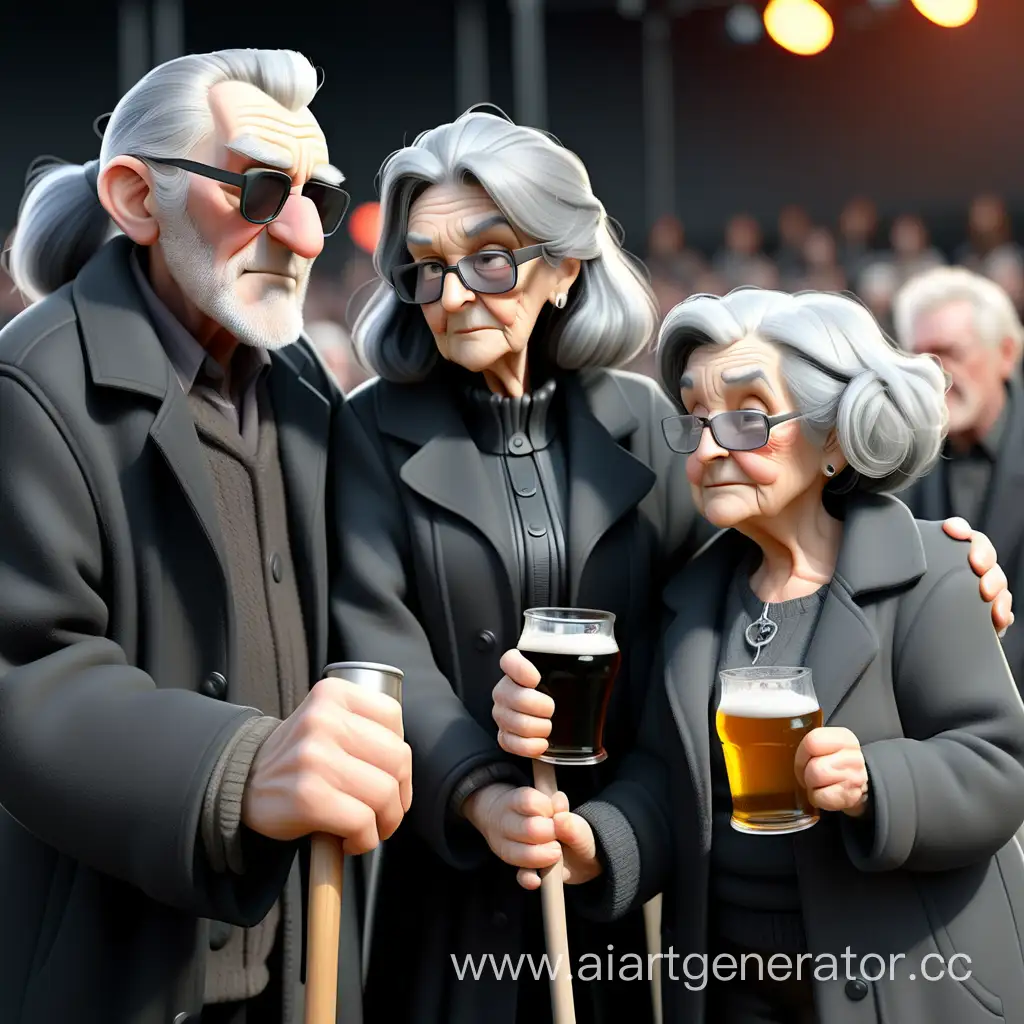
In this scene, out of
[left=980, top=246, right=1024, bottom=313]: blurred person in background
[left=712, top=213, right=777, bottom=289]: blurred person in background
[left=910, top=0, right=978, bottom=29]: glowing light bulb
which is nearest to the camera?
[left=910, top=0, right=978, bottom=29]: glowing light bulb

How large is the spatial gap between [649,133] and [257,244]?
Answer: 13.5 metres

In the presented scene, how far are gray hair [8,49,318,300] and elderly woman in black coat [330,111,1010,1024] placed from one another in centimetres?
28

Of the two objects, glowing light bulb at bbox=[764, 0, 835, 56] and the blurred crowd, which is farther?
the blurred crowd

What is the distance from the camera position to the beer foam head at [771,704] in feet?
6.56

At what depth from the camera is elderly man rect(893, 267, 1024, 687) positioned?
13.6ft

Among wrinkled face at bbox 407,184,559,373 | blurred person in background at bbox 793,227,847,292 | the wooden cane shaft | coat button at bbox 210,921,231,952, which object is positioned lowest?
blurred person in background at bbox 793,227,847,292

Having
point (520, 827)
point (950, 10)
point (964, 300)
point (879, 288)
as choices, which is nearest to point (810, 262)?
point (879, 288)

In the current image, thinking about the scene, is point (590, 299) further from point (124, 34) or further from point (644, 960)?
point (124, 34)

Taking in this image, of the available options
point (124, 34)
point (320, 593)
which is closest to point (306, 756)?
point (320, 593)

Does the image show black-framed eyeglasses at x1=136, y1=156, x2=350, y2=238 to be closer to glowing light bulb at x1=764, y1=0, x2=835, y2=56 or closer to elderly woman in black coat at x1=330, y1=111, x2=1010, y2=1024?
elderly woman in black coat at x1=330, y1=111, x2=1010, y2=1024

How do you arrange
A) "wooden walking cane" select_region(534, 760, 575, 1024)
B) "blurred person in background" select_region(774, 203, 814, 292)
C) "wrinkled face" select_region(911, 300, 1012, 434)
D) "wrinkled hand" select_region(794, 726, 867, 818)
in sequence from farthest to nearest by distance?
"blurred person in background" select_region(774, 203, 814, 292), "wrinkled face" select_region(911, 300, 1012, 434), "wooden walking cane" select_region(534, 760, 575, 1024), "wrinkled hand" select_region(794, 726, 867, 818)

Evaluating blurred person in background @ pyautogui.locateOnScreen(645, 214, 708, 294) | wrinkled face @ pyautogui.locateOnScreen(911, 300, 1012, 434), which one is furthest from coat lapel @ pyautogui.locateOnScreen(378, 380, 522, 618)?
blurred person in background @ pyautogui.locateOnScreen(645, 214, 708, 294)

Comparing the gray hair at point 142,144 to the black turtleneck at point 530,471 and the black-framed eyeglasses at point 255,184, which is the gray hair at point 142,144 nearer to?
the black-framed eyeglasses at point 255,184

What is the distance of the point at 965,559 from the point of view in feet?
7.48
